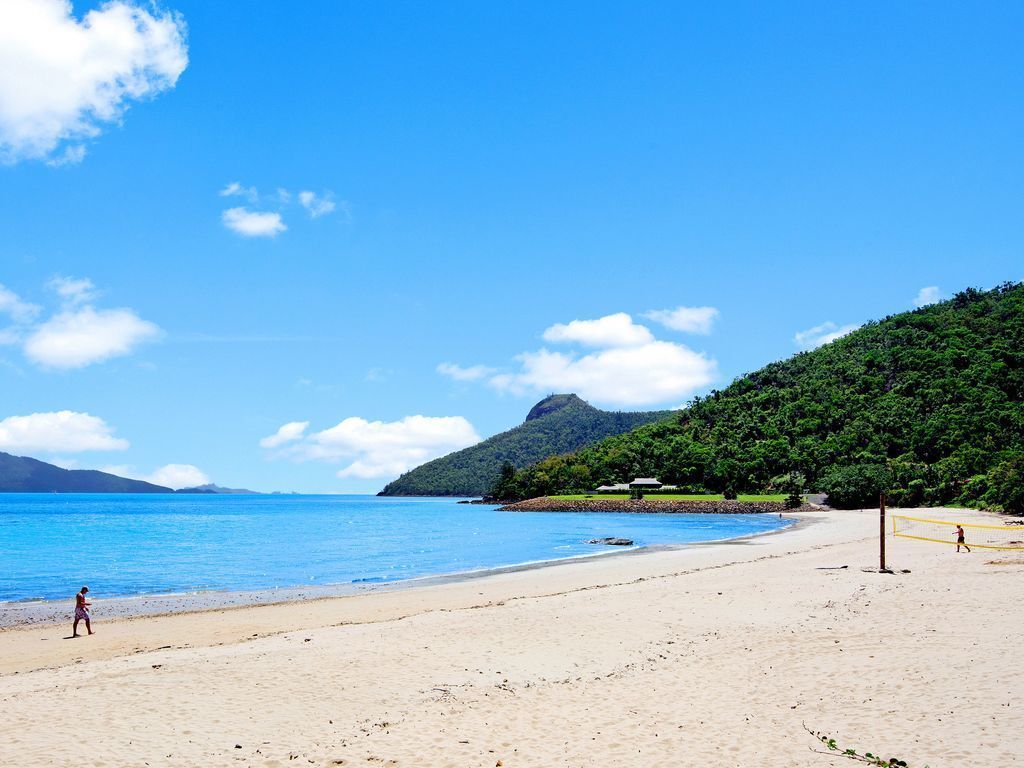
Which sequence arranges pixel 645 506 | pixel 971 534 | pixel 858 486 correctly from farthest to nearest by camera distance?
pixel 645 506 → pixel 858 486 → pixel 971 534

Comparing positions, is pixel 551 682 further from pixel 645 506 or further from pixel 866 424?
pixel 866 424

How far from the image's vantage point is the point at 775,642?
13.4 meters

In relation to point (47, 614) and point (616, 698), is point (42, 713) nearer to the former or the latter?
point (616, 698)

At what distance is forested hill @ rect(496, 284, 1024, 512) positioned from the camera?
84562mm

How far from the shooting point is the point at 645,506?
347 feet

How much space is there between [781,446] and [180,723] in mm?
117717

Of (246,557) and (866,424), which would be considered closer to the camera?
(246,557)

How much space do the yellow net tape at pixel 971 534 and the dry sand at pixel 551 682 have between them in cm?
1143

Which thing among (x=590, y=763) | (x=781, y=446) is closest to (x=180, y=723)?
(x=590, y=763)

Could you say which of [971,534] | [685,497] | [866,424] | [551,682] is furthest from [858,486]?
[551,682]

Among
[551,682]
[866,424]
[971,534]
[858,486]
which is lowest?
[971,534]

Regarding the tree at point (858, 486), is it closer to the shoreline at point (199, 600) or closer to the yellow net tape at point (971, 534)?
the yellow net tape at point (971, 534)

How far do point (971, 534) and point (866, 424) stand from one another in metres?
79.6

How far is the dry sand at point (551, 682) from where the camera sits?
8359 millimetres
